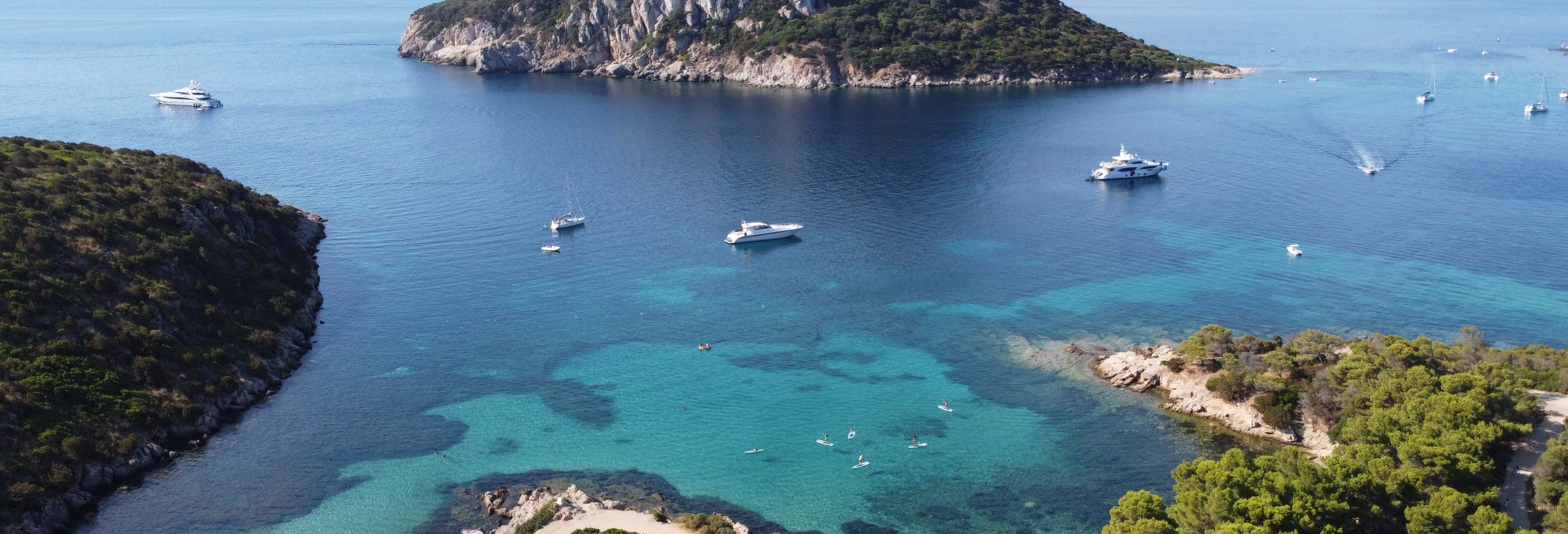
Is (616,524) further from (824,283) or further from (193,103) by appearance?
(193,103)

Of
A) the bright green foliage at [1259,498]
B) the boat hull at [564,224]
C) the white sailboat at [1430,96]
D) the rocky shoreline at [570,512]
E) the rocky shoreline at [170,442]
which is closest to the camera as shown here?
the bright green foliage at [1259,498]

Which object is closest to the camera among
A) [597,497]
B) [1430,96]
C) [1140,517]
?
[1140,517]

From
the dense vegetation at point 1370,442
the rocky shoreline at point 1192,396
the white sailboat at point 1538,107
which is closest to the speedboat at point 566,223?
the rocky shoreline at point 1192,396

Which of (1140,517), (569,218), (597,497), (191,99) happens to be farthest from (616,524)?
(191,99)

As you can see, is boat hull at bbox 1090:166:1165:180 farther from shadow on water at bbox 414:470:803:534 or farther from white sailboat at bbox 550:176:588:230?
shadow on water at bbox 414:470:803:534

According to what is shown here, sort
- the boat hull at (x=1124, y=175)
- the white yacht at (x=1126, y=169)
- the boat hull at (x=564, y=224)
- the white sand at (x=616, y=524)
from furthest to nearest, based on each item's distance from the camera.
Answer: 1. the boat hull at (x=1124, y=175)
2. the white yacht at (x=1126, y=169)
3. the boat hull at (x=564, y=224)
4. the white sand at (x=616, y=524)

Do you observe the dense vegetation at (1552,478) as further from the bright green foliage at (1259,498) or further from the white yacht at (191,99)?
the white yacht at (191,99)
